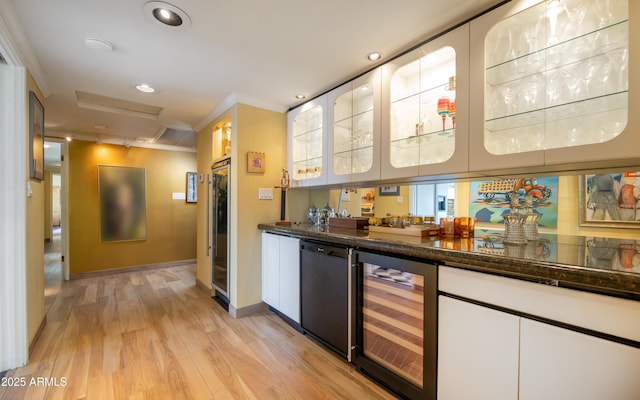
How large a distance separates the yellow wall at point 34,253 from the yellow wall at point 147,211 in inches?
86.1

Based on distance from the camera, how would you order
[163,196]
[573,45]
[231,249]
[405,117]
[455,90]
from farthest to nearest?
[163,196] → [231,249] → [405,117] → [455,90] → [573,45]

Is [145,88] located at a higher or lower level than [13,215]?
higher

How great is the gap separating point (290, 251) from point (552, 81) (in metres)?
2.12

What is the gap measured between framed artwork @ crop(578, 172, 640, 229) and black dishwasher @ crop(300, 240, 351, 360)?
59.9 inches

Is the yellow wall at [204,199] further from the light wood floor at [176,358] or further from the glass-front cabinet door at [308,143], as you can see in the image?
the glass-front cabinet door at [308,143]

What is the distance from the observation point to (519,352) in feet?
3.60

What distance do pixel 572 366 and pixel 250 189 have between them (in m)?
2.61

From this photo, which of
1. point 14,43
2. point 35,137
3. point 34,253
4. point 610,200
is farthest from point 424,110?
point 34,253

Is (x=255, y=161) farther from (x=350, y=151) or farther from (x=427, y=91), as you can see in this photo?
(x=427, y=91)

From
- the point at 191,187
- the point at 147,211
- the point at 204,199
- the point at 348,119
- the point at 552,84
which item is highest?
the point at 348,119

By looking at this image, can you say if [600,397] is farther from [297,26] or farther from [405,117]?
[297,26]

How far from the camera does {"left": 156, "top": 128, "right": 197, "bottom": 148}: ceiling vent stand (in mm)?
4141

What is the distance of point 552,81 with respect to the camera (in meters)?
1.38

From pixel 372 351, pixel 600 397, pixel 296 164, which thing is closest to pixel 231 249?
pixel 296 164
